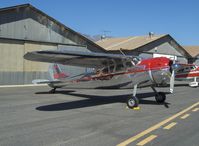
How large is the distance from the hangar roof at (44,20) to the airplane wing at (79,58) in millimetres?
12143

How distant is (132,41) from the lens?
4303 centimetres

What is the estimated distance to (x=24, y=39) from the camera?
24.2m

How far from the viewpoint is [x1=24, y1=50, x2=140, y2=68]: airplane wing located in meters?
10.6

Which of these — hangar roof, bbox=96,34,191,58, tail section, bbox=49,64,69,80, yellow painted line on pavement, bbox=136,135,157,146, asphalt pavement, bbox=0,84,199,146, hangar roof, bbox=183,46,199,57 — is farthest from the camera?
hangar roof, bbox=183,46,199,57

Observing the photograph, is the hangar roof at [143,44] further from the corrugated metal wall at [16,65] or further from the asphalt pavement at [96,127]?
the asphalt pavement at [96,127]

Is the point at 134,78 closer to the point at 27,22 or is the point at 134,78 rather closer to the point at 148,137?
the point at 148,137

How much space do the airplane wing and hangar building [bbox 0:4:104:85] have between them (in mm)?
11584

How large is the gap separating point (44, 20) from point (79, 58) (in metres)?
14.8

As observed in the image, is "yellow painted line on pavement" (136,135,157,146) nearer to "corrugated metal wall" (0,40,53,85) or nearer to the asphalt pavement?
the asphalt pavement

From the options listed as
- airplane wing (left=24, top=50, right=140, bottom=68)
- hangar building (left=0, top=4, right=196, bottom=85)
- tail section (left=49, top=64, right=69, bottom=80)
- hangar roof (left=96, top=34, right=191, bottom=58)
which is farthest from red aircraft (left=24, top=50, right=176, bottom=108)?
hangar roof (left=96, top=34, right=191, bottom=58)

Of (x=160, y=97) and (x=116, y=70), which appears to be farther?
(x=160, y=97)

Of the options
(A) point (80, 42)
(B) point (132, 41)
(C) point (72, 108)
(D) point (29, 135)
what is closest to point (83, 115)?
(C) point (72, 108)

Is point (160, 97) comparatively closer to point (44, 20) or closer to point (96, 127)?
point (96, 127)

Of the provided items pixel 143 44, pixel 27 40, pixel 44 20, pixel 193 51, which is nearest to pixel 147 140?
pixel 27 40
